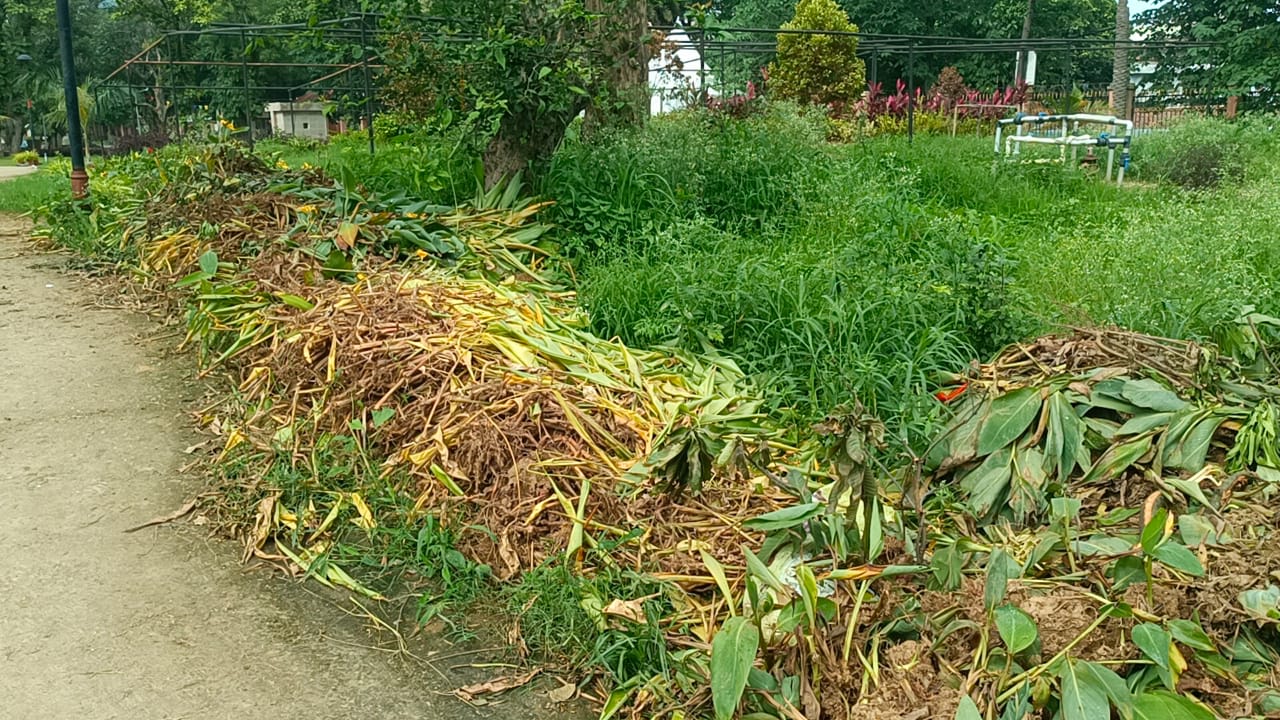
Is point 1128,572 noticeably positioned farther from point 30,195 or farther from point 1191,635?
point 30,195

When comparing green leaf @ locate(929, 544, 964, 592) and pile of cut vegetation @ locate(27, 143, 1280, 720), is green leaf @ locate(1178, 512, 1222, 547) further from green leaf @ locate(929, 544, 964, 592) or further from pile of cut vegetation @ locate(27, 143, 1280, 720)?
green leaf @ locate(929, 544, 964, 592)

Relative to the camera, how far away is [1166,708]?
1.98m

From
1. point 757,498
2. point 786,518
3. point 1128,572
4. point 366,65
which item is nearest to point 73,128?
point 366,65

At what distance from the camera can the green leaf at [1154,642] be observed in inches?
80.3

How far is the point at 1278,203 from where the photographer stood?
592 centimetres

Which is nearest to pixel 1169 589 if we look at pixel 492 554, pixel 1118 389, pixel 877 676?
pixel 877 676

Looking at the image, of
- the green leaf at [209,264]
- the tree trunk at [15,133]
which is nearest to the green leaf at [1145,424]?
the green leaf at [209,264]

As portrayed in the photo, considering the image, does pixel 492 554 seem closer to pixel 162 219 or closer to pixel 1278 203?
pixel 162 219

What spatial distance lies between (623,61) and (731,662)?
18.1ft

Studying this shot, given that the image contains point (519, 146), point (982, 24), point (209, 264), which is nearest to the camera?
point (209, 264)

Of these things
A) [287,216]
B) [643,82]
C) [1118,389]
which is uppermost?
[643,82]

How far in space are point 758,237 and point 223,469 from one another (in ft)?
10.2

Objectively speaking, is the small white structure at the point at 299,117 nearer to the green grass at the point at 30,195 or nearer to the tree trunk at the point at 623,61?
the green grass at the point at 30,195

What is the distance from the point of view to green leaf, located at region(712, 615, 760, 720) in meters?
2.11
